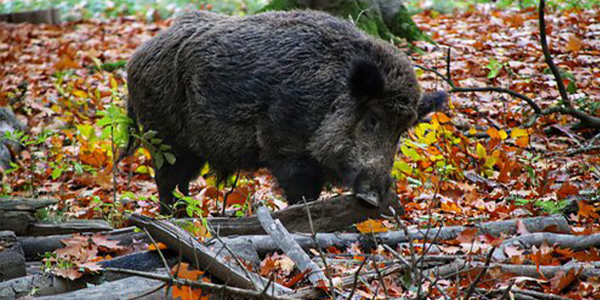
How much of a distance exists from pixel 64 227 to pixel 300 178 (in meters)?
2.06

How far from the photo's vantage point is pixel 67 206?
623 centimetres

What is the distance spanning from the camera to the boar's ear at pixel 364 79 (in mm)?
5293

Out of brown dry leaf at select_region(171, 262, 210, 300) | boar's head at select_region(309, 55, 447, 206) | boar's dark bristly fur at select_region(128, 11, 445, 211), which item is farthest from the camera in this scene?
boar's dark bristly fur at select_region(128, 11, 445, 211)

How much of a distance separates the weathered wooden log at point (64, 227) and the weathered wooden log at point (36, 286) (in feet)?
3.83

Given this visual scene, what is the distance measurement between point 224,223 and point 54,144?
15.0ft

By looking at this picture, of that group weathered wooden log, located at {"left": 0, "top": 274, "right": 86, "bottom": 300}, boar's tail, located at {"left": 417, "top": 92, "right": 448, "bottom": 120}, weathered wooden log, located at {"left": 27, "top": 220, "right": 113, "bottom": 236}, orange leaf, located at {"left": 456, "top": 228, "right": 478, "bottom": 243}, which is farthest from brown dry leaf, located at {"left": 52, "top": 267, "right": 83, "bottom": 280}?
boar's tail, located at {"left": 417, "top": 92, "right": 448, "bottom": 120}

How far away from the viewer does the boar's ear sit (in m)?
5.29

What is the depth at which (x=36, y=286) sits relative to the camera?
344 cm

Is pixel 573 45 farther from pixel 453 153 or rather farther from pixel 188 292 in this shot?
pixel 188 292

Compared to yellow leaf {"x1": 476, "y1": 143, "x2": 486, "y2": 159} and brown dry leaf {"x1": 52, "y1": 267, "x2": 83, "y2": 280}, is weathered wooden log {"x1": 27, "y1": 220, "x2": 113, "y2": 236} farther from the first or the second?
yellow leaf {"x1": 476, "y1": 143, "x2": 486, "y2": 159}

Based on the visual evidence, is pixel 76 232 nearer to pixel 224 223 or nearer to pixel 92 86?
pixel 224 223

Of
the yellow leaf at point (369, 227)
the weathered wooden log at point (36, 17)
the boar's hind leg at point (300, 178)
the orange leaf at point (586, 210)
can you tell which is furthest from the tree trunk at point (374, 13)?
the weathered wooden log at point (36, 17)

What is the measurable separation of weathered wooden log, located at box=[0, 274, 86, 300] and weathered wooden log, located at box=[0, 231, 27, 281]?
26cm

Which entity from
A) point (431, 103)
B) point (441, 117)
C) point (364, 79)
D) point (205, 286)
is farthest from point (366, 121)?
point (205, 286)
